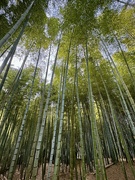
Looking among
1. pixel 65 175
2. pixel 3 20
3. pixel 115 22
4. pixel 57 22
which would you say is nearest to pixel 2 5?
pixel 3 20

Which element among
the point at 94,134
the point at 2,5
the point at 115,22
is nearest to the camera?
the point at 94,134

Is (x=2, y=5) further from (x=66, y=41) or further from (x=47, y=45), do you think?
(x=66, y=41)

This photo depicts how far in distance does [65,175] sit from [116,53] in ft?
17.4

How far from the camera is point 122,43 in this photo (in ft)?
14.2

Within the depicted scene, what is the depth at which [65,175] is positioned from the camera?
5.61m

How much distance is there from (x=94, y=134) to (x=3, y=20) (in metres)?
3.46

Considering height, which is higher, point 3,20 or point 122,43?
point 122,43

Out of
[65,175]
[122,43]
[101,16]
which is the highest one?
[101,16]

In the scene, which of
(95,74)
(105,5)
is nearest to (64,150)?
(95,74)

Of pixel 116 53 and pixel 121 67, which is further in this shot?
pixel 121 67

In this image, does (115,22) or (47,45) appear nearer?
(115,22)

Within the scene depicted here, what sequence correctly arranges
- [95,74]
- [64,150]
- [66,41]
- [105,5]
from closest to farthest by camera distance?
1. [105,5]
2. [66,41]
3. [95,74]
4. [64,150]

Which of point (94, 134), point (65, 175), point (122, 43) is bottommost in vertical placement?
point (65, 175)

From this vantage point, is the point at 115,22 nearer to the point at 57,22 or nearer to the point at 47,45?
the point at 57,22
